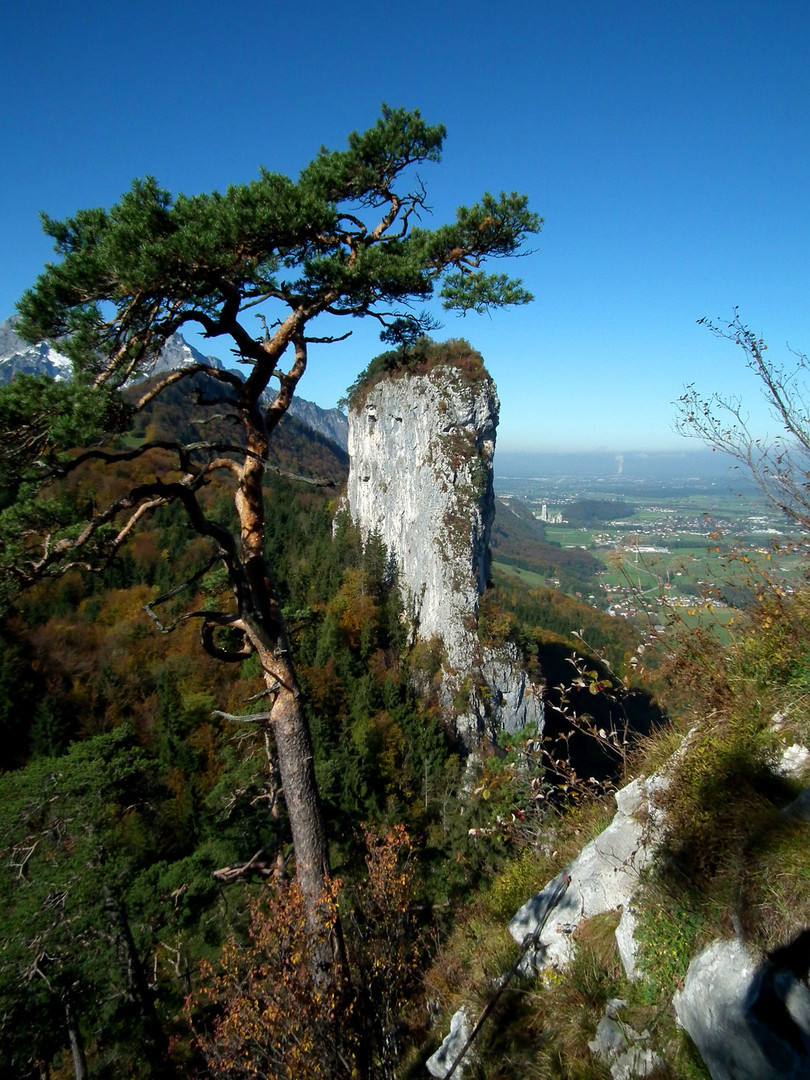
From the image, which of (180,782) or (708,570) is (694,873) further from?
(180,782)

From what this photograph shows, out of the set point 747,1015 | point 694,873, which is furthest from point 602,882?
point 747,1015

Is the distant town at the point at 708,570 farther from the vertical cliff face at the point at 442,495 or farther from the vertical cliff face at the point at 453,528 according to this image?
the vertical cliff face at the point at 442,495

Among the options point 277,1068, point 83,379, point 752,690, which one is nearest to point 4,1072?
point 277,1068

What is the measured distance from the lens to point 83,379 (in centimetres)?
305

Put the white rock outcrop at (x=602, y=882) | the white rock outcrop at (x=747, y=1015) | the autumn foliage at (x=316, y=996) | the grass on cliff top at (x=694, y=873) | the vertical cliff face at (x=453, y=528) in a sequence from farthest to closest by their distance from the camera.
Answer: the vertical cliff face at (x=453, y=528), the autumn foliage at (x=316, y=996), the white rock outcrop at (x=602, y=882), the grass on cliff top at (x=694, y=873), the white rock outcrop at (x=747, y=1015)

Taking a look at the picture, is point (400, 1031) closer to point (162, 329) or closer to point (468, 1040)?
point (468, 1040)

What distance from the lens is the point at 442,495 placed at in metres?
35.4

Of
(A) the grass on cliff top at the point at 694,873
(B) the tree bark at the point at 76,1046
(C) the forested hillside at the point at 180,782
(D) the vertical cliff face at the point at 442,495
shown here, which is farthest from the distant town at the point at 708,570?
(D) the vertical cliff face at the point at 442,495

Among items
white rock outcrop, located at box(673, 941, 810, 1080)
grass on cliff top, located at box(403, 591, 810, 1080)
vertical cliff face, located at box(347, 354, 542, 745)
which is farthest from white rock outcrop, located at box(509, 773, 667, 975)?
vertical cliff face, located at box(347, 354, 542, 745)

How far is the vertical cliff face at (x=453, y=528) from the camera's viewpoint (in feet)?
107

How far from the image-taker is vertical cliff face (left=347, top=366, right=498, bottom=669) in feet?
112

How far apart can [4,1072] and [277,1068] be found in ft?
20.5

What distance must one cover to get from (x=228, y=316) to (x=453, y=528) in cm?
3158

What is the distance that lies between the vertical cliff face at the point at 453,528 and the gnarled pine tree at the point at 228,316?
1135 inches
